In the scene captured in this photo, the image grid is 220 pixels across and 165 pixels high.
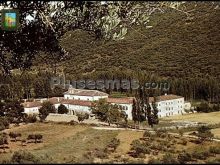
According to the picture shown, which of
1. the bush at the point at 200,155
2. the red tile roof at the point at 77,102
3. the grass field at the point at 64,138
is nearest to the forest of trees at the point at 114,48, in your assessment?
the red tile roof at the point at 77,102

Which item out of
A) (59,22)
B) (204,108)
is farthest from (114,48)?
(59,22)

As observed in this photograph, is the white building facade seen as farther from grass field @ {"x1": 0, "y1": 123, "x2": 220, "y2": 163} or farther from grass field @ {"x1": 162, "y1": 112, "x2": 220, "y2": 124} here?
grass field @ {"x1": 0, "y1": 123, "x2": 220, "y2": 163}

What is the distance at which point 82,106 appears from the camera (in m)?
95.2

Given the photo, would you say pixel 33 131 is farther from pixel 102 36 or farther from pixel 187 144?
pixel 102 36

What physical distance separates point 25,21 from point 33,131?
158 ft

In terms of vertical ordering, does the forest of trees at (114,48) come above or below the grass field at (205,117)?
above

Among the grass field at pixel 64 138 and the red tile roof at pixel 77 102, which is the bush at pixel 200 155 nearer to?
the grass field at pixel 64 138

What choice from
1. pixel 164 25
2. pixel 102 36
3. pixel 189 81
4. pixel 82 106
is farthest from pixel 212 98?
pixel 102 36

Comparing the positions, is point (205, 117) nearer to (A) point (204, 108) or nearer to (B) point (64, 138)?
(A) point (204, 108)

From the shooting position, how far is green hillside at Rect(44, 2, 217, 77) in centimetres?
13175

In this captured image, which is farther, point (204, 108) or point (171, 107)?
point (171, 107)

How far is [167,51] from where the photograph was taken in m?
149

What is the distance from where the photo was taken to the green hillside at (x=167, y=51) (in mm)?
131750

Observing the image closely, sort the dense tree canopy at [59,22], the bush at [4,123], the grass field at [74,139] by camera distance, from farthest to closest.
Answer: the bush at [4,123]
the grass field at [74,139]
the dense tree canopy at [59,22]
